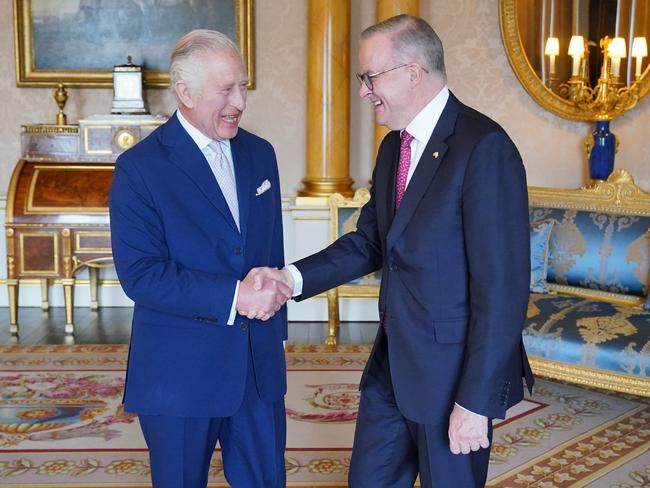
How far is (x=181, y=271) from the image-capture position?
2180 millimetres

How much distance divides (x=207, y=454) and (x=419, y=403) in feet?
2.05

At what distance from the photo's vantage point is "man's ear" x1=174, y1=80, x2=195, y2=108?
86.2 inches

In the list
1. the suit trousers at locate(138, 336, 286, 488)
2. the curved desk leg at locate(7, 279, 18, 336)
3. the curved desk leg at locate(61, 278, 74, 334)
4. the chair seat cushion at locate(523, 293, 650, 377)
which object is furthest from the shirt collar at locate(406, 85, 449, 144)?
the curved desk leg at locate(7, 279, 18, 336)

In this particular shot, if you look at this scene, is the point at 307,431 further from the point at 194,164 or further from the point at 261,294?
the point at 194,164

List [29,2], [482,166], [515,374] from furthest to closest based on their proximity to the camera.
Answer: [29,2] < [515,374] < [482,166]

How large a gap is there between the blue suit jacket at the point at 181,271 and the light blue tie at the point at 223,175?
0.10 ft

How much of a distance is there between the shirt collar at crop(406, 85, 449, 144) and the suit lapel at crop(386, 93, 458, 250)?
0.06ft

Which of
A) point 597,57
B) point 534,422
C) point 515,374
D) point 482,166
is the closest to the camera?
point 482,166

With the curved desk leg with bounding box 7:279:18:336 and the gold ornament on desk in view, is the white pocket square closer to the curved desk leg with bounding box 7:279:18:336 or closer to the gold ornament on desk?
the curved desk leg with bounding box 7:279:18:336

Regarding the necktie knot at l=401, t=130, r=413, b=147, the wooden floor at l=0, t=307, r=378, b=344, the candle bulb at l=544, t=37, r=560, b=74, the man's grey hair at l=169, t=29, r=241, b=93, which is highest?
the candle bulb at l=544, t=37, r=560, b=74

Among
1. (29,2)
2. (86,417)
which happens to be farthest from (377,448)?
(29,2)

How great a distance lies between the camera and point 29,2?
6.40 m

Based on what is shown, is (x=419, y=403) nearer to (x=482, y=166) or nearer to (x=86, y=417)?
(x=482, y=166)

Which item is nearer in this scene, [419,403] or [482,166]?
[482,166]
